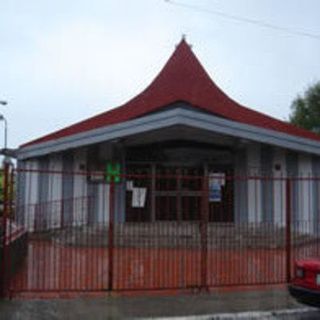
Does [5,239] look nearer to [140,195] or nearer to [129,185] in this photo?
[140,195]

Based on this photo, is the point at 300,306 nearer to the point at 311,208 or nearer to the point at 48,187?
the point at 311,208

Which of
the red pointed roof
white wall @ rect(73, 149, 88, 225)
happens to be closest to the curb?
white wall @ rect(73, 149, 88, 225)

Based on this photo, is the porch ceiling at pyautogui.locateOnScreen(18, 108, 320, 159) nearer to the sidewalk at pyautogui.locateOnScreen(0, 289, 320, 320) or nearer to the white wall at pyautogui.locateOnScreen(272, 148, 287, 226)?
the white wall at pyautogui.locateOnScreen(272, 148, 287, 226)

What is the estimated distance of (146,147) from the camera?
76.9ft

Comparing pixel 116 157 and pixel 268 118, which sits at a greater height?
pixel 268 118

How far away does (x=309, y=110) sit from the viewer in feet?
170

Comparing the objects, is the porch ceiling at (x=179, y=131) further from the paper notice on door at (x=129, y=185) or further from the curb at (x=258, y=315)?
the curb at (x=258, y=315)

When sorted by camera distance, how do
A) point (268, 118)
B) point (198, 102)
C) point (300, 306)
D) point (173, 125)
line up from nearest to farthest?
point (300, 306)
point (173, 125)
point (198, 102)
point (268, 118)

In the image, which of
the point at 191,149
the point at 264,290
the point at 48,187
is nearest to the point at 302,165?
the point at 191,149

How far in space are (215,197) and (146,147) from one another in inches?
258

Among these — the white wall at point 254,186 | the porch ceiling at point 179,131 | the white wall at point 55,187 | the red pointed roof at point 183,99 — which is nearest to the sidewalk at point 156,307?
the porch ceiling at point 179,131

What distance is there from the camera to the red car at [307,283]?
9.06 m

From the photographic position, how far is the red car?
9.06 m

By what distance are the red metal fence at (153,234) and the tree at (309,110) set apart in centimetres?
2898
